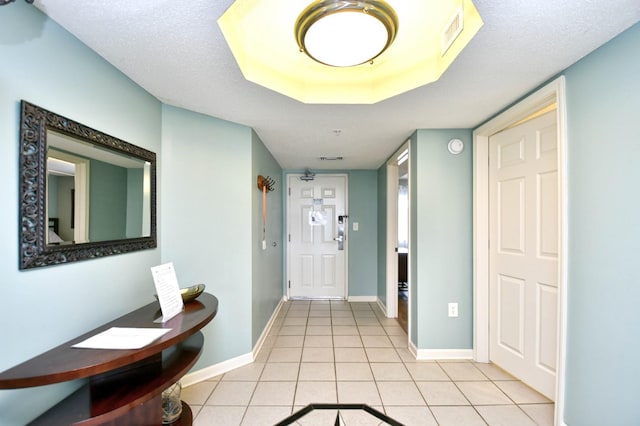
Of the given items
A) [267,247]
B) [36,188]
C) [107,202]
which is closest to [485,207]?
[267,247]

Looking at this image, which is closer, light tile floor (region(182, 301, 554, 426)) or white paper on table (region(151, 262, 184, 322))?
white paper on table (region(151, 262, 184, 322))

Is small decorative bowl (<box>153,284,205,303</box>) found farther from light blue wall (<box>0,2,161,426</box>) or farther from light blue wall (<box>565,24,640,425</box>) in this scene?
light blue wall (<box>565,24,640,425</box>)

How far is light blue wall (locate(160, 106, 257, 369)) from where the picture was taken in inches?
80.5

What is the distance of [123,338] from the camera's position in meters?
1.18

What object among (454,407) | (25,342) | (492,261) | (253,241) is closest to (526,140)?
(492,261)

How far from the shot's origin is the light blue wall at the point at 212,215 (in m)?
2.04

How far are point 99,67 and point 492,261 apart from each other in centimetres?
309

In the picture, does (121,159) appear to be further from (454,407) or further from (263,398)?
(454,407)

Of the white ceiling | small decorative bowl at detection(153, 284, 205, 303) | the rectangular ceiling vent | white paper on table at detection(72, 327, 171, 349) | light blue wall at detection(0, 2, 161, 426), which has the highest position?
the rectangular ceiling vent

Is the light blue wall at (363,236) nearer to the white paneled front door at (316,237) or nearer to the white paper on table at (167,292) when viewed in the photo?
the white paneled front door at (316,237)

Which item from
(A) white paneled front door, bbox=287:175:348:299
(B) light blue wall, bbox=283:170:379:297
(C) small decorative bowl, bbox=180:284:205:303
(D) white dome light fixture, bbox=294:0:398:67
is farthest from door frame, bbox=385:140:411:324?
(C) small decorative bowl, bbox=180:284:205:303

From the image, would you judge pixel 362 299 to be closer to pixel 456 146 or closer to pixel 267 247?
pixel 267 247

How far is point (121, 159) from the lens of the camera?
5.21 feet

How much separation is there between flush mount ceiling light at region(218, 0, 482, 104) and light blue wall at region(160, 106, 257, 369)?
2.54ft
